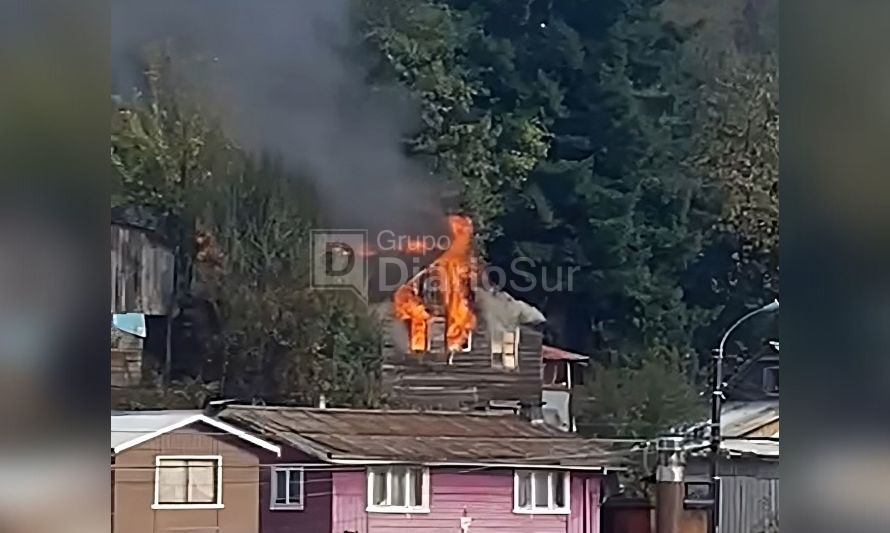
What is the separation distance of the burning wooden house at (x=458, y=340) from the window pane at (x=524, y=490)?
8cm

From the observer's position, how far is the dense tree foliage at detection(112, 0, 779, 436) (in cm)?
126

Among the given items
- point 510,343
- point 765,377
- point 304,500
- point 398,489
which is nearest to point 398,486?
point 398,489

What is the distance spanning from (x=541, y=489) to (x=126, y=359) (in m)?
0.53

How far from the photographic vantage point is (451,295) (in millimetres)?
1268

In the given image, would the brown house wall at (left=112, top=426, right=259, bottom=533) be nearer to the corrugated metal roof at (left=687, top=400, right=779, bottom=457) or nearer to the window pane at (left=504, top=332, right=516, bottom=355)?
the window pane at (left=504, top=332, right=516, bottom=355)

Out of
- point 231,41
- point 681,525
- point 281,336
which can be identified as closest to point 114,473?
point 281,336

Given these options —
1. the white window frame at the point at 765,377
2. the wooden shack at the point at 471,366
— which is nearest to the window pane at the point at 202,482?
the wooden shack at the point at 471,366

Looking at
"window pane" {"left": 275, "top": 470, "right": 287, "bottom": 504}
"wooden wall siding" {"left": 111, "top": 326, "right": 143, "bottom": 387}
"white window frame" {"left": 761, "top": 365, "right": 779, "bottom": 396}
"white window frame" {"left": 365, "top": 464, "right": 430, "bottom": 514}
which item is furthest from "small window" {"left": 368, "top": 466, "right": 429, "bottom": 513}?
"white window frame" {"left": 761, "top": 365, "right": 779, "bottom": 396}

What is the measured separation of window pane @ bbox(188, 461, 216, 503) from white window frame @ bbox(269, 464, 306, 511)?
70 millimetres

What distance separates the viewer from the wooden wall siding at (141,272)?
4.12ft
